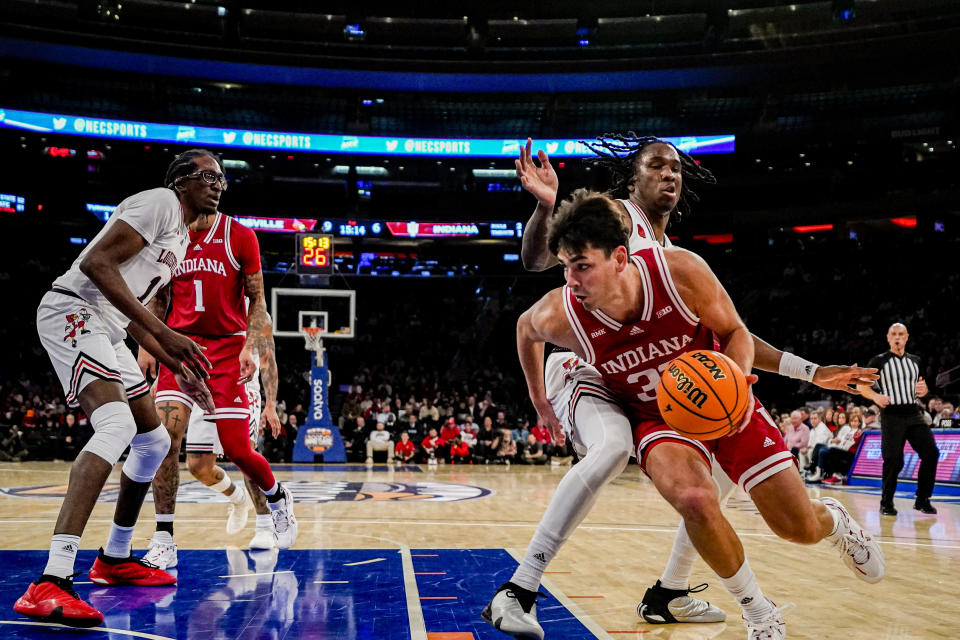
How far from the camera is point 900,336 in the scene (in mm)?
8078

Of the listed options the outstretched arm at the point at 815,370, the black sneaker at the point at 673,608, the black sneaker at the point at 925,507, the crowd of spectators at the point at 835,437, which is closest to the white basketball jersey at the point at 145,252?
the black sneaker at the point at 673,608

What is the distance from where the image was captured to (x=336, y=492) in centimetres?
1009

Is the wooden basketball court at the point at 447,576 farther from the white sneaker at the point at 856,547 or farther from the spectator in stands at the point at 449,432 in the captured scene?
the spectator in stands at the point at 449,432

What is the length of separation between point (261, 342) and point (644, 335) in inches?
107

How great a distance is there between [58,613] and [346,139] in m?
24.4

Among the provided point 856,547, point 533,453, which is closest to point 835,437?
point 533,453

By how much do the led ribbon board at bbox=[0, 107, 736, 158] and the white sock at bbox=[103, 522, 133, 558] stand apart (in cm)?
2098

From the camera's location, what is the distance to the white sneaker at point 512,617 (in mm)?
2836

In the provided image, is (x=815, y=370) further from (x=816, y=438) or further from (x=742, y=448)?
(x=816, y=438)

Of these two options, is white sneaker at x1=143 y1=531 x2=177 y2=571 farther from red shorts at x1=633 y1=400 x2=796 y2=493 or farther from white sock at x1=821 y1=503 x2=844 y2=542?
white sock at x1=821 y1=503 x2=844 y2=542

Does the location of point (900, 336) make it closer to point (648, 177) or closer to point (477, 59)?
point (648, 177)

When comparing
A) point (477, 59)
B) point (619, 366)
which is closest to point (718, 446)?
point (619, 366)

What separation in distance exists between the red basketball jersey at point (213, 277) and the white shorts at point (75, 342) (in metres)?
1.24

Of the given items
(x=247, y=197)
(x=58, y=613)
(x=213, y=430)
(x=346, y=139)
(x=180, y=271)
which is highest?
(x=346, y=139)
